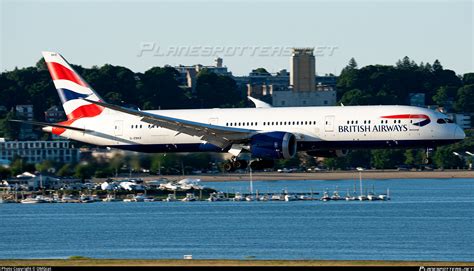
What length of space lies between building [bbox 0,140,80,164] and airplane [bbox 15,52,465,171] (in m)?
8.03

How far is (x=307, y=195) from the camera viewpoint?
7771 inches

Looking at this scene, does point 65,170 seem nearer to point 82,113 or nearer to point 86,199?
point 82,113

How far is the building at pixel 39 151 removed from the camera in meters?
111

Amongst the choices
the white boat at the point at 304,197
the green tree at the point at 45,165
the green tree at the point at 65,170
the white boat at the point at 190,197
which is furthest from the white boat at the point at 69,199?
the green tree at the point at 45,165

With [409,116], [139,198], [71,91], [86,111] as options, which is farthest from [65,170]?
[139,198]

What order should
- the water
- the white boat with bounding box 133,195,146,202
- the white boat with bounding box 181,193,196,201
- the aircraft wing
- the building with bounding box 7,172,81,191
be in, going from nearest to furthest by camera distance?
the aircraft wing < the water < the building with bounding box 7,172,81,191 < the white boat with bounding box 181,193,196,201 < the white boat with bounding box 133,195,146,202

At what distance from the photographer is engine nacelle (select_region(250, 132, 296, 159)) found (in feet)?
315

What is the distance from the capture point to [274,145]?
96000mm

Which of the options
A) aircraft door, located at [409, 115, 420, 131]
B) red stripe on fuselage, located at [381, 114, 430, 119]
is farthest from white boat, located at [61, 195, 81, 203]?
aircraft door, located at [409, 115, 420, 131]

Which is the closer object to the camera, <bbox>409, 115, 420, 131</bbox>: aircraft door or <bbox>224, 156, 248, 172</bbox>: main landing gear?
<bbox>409, 115, 420, 131</bbox>: aircraft door

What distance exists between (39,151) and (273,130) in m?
25.9

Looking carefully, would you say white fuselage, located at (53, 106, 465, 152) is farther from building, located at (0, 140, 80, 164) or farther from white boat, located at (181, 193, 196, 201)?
white boat, located at (181, 193, 196, 201)

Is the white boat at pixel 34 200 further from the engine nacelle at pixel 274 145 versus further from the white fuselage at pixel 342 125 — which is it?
the engine nacelle at pixel 274 145

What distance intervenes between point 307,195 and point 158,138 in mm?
96885
